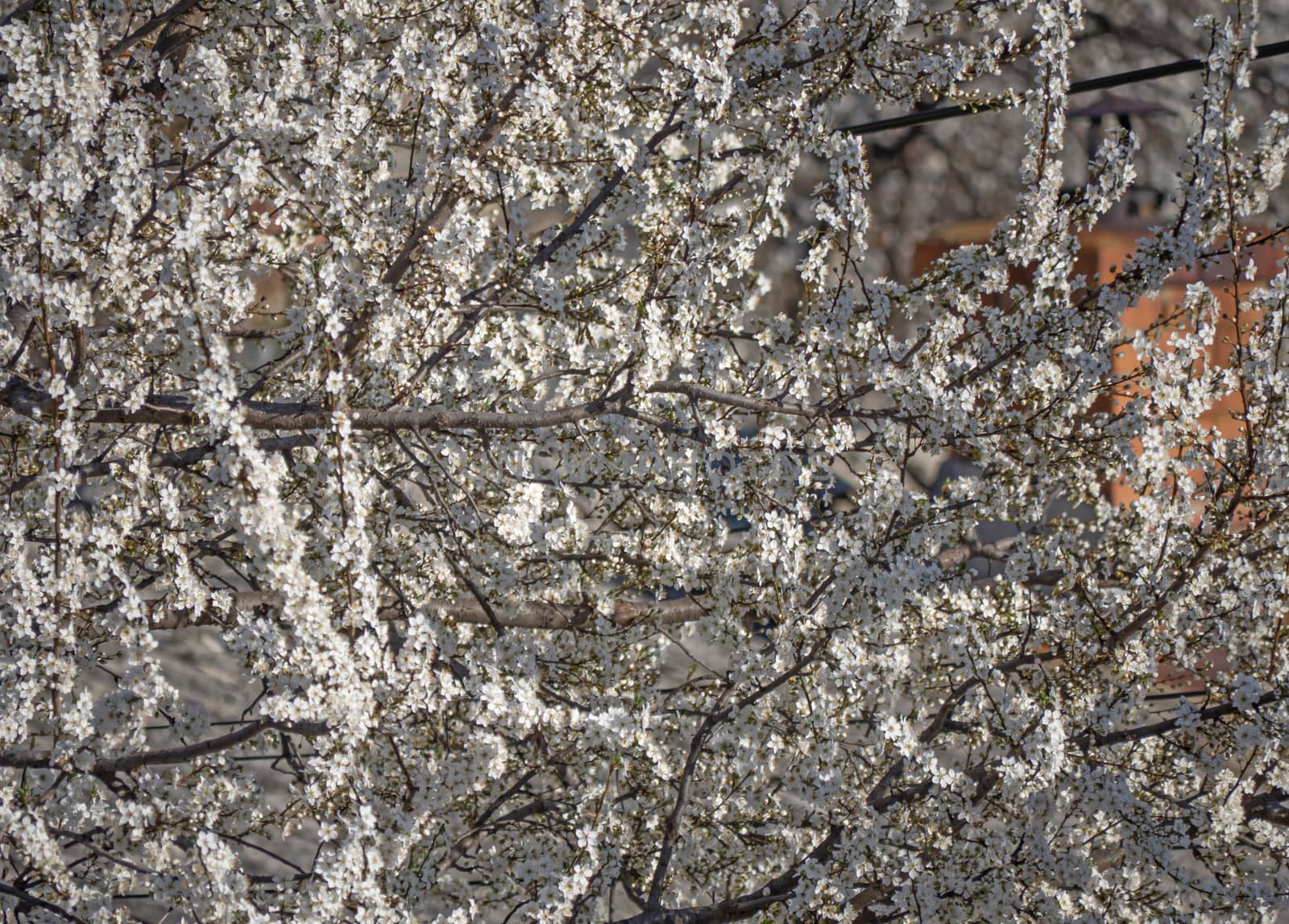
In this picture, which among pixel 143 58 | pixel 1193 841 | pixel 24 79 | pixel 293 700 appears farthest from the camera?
pixel 143 58

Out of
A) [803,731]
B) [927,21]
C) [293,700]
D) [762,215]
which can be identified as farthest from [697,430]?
[927,21]

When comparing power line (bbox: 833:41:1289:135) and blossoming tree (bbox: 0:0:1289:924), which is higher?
power line (bbox: 833:41:1289:135)

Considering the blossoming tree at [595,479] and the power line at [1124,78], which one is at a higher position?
the power line at [1124,78]

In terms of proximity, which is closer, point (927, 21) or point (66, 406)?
point (66, 406)

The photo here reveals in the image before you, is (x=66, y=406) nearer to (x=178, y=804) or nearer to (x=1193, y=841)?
(x=178, y=804)

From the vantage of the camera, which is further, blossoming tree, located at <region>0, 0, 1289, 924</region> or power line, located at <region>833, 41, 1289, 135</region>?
power line, located at <region>833, 41, 1289, 135</region>

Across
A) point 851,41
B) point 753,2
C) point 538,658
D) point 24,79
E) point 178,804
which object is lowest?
point 178,804

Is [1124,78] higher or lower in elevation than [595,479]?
higher

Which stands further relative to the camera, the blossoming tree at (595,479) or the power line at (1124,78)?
the power line at (1124,78)
